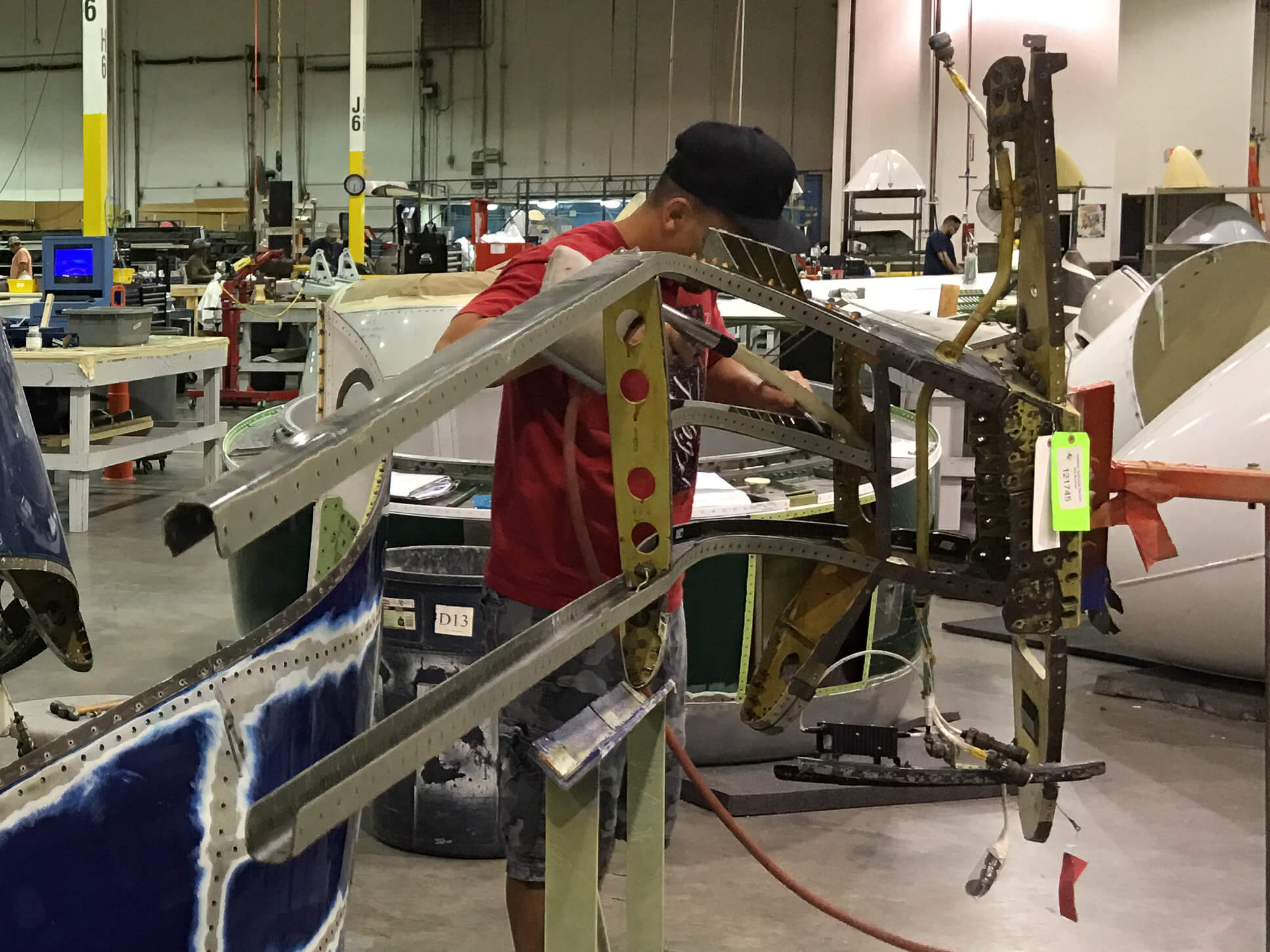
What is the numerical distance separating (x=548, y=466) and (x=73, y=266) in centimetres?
741

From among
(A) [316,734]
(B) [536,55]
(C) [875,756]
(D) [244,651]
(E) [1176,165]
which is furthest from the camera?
(B) [536,55]

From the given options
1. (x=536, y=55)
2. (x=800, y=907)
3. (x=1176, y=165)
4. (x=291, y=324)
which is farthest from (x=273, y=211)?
(x=800, y=907)

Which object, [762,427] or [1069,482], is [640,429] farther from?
[1069,482]

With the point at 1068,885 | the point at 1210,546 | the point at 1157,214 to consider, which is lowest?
the point at 1068,885

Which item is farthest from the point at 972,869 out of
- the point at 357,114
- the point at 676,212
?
the point at 357,114

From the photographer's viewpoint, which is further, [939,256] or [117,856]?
[939,256]

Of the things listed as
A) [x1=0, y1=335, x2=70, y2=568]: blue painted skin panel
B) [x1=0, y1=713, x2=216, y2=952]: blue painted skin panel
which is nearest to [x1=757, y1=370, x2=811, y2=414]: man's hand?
[x1=0, y1=713, x2=216, y2=952]: blue painted skin panel

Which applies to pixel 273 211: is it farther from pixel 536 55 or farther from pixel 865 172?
pixel 865 172

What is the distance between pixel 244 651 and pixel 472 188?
60.3ft

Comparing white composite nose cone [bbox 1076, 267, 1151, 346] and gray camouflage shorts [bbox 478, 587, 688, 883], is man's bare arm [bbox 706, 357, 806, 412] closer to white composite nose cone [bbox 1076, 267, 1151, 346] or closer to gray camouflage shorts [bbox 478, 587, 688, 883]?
gray camouflage shorts [bbox 478, 587, 688, 883]

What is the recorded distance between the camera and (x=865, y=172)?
11859 mm

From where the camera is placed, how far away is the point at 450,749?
3242mm

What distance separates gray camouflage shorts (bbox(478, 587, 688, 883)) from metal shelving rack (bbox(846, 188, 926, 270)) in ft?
34.4

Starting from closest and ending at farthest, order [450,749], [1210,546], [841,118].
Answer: [450,749] < [1210,546] < [841,118]
